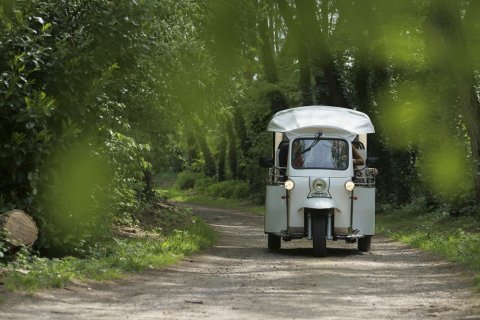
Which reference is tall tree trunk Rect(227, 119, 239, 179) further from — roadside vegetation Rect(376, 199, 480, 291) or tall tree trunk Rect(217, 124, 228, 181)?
roadside vegetation Rect(376, 199, 480, 291)

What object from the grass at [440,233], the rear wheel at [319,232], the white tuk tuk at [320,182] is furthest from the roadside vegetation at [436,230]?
the rear wheel at [319,232]

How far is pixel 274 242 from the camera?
18.8 metres

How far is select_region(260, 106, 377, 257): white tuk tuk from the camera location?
56.2 ft

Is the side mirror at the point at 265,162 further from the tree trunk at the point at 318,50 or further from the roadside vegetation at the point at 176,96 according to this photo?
the tree trunk at the point at 318,50

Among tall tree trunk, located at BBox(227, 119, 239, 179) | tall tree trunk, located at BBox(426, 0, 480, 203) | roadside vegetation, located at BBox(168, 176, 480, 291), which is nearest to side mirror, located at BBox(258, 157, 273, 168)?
roadside vegetation, located at BBox(168, 176, 480, 291)

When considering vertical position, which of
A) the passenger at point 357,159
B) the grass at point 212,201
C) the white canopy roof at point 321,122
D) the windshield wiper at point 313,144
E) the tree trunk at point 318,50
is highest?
the tree trunk at point 318,50

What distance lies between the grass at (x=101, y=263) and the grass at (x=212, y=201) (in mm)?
19556

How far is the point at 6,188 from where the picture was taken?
1358cm

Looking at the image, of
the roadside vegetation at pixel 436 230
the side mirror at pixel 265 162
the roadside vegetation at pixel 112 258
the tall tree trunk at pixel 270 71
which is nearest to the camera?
the roadside vegetation at pixel 112 258

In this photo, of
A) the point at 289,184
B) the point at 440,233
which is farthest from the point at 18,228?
the point at 440,233

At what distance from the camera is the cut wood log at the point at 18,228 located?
1238 centimetres

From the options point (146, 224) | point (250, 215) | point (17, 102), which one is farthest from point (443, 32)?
point (250, 215)

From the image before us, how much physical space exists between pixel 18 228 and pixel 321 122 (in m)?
7.61

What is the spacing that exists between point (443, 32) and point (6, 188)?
38.7ft
